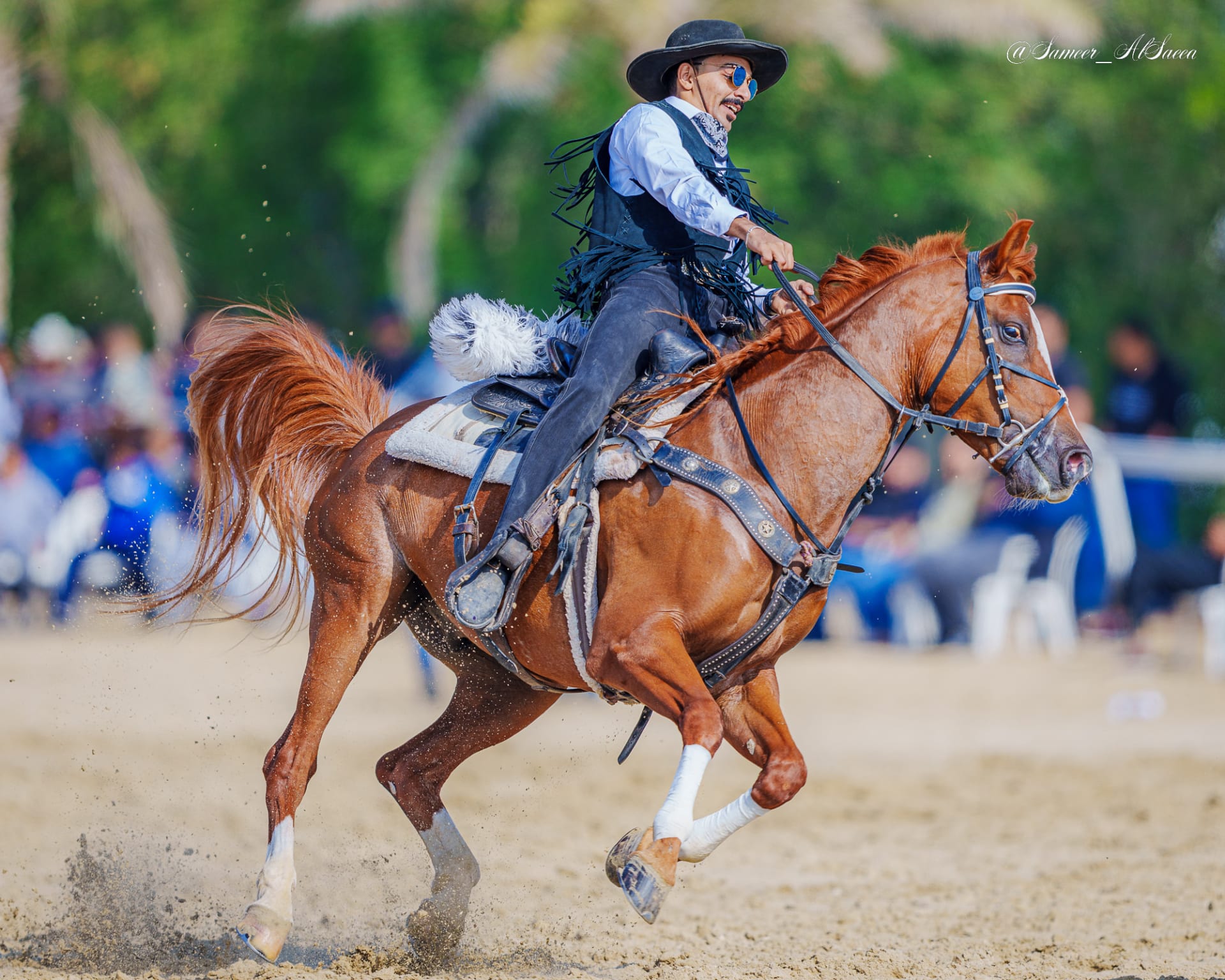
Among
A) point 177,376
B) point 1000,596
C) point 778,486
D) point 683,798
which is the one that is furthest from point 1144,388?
point 683,798

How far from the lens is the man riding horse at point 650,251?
196 inches

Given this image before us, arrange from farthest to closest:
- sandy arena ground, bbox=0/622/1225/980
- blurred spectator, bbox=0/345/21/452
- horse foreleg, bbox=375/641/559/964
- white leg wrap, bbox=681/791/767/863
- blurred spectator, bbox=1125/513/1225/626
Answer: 1. blurred spectator, bbox=0/345/21/452
2. blurred spectator, bbox=1125/513/1225/626
3. horse foreleg, bbox=375/641/559/964
4. sandy arena ground, bbox=0/622/1225/980
5. white leg wrap, bbox=681/791/767/863

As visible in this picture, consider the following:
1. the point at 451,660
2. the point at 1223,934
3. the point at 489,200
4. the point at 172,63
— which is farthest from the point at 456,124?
the point at 1223,934

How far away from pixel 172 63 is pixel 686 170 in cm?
1799

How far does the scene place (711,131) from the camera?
521 centimetres

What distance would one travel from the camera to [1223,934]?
5727 millimetres

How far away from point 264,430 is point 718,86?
239 centimetres

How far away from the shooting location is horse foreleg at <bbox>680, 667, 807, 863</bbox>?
4.66m

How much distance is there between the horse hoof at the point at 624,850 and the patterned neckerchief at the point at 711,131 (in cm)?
234

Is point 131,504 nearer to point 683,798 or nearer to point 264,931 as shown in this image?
point 264,931

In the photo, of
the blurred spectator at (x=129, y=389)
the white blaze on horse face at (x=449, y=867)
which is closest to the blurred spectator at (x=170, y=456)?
the blurred spectator at (x=129, y=389)

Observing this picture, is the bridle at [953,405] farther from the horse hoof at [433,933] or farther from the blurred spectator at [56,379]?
the blurred spectator at [56,379]

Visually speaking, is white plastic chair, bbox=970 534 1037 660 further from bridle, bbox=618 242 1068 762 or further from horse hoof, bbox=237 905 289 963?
horse hoof, bbox=237 905 289 963

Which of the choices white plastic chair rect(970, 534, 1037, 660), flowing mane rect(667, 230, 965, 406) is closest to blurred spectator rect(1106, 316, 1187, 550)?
white plastic chair rect(970, 534, 1037, 660)
